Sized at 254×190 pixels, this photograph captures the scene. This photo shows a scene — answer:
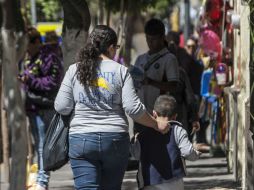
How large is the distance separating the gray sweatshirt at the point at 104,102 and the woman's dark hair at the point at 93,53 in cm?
5

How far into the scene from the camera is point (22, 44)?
6.95 m

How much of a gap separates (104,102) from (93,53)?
1.30 ft

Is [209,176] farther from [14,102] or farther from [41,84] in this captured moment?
[14,102]

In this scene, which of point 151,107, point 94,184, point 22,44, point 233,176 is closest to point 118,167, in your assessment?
point 94,184

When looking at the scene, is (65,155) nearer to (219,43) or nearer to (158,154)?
(158,154)

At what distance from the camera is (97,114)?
24.8 feet

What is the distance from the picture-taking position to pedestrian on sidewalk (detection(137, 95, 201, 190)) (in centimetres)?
796

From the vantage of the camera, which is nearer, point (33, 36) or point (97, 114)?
point (97, 114)

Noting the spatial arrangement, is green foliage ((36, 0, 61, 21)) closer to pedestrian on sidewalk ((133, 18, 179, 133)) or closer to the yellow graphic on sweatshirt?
pedestrian on sidewalk ((133, 18, 179, 133))

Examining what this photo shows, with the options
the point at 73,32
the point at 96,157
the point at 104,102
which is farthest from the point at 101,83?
the point at 73,32

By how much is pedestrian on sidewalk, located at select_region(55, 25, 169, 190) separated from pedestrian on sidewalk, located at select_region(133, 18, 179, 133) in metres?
2.29

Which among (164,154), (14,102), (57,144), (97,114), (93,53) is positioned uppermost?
(93,53)

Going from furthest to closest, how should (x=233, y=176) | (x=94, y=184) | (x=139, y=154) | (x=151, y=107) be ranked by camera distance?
1. (x=233, y=176)
2. (x=151, y=107)
3. (x=139, y=154)
4. (x=94, y=184)

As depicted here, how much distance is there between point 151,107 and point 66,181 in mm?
3259
